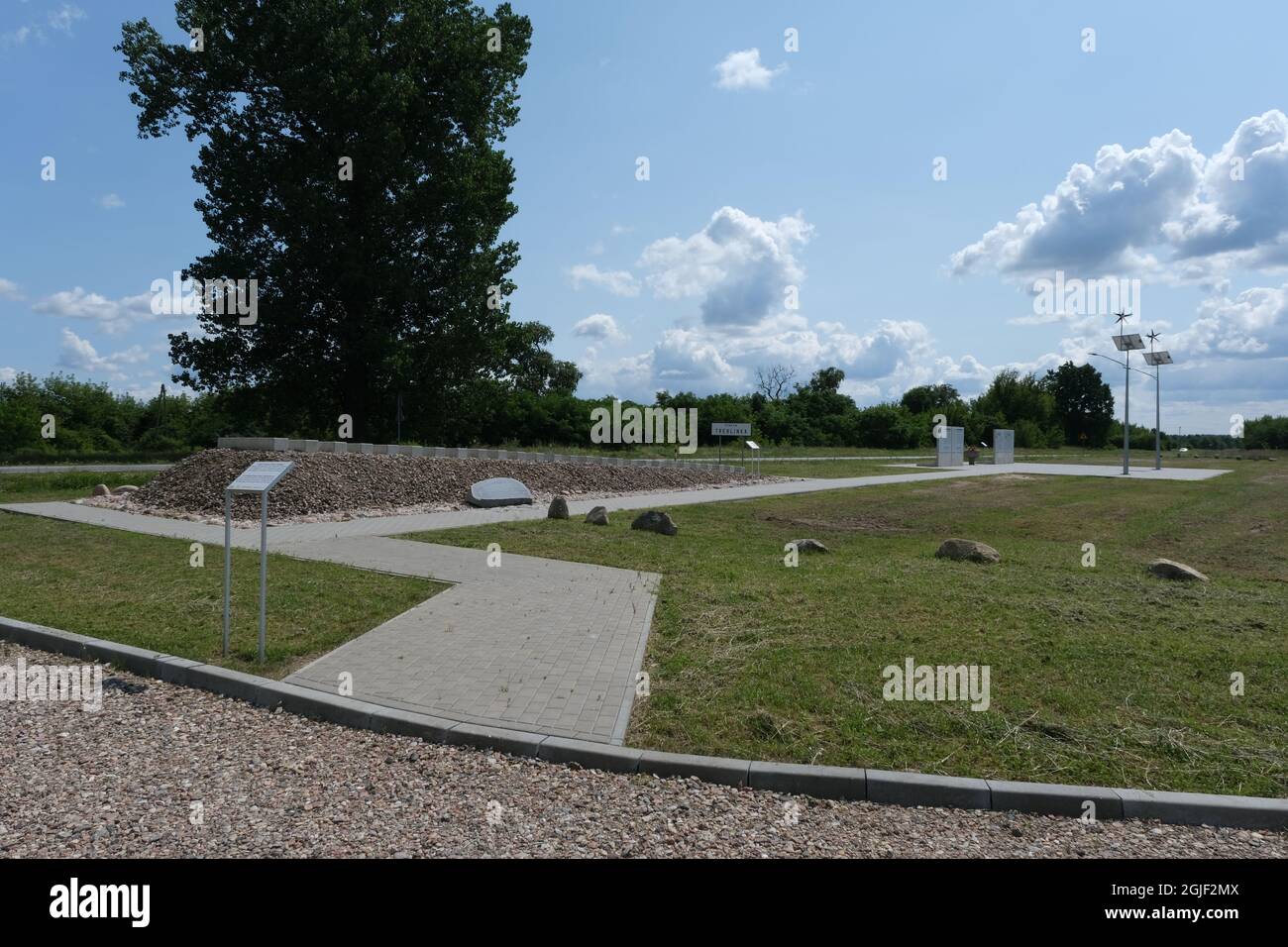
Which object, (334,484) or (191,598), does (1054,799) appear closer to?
(191,598)

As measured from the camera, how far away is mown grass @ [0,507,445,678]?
661 centimetres

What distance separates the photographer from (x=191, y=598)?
820 centimetres

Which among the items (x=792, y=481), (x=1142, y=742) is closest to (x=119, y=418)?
(x=792, y=481)

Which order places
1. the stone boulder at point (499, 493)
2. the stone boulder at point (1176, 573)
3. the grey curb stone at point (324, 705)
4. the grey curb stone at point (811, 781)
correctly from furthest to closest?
the stone boulder at point (499, 493), the stone boulder at point (1176, 573), the grey curb stone at point (324, 705), the grey curb stone at point (811, 781)

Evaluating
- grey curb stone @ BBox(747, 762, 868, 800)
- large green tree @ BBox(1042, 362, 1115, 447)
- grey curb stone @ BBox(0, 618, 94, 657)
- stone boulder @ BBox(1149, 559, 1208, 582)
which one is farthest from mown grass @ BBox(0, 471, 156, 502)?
large green tree @ BBox(1042, 362, 1115, 447)

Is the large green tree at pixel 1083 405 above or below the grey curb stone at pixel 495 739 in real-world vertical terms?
above

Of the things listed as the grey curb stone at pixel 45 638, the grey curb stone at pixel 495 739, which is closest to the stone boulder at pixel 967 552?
the grey curb stone at pixel 495 739

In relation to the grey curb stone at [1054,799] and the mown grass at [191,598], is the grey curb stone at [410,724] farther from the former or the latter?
the grey curb stone at [1054,799]

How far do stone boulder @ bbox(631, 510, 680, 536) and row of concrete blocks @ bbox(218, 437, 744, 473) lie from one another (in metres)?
8.59

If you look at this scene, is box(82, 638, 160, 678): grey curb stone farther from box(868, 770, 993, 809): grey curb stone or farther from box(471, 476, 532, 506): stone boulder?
box(471, 476, 532, 506): stone boulder

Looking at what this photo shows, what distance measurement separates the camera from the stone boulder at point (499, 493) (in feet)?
59.7

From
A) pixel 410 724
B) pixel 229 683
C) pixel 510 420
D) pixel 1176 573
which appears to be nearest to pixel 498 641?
pixel 410 724

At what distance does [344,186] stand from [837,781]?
25473 millimetres

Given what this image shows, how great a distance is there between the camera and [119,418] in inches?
1916
